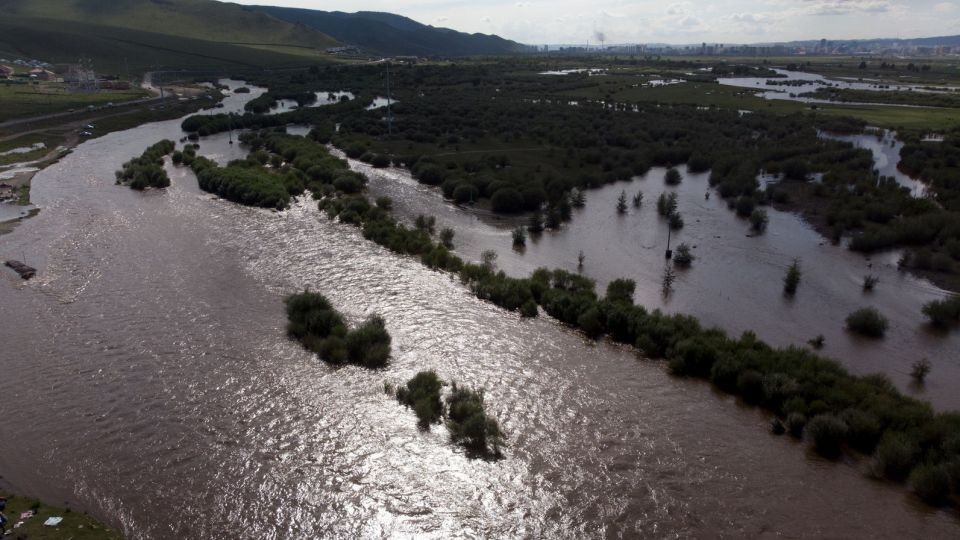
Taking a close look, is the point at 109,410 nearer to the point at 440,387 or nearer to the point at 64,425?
the point at 64,425

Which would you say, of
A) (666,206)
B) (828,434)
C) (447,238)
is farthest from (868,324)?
(447,238)

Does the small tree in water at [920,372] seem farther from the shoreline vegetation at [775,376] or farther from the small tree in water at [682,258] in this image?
the small tree in water at [682,258]

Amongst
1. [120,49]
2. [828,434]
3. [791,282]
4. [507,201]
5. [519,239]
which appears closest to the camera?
[828,434]

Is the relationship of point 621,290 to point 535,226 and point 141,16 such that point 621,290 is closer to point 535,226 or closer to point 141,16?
point 535,226

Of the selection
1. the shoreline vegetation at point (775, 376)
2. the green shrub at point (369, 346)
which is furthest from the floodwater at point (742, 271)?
the green shrub at point (369, 346)

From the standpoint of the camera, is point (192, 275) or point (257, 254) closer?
point (192, 275)

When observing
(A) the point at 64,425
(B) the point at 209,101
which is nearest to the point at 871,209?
(A) the point at 64,425
